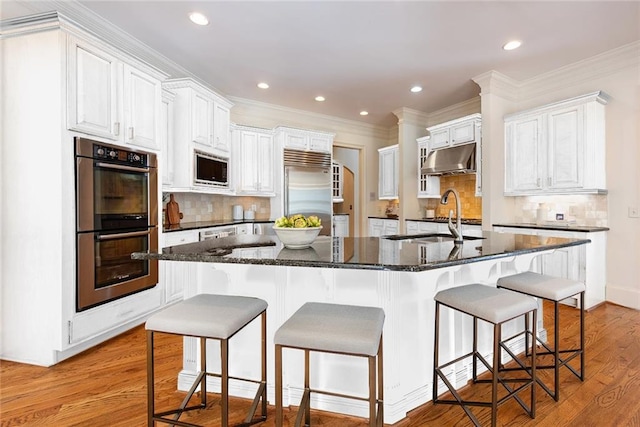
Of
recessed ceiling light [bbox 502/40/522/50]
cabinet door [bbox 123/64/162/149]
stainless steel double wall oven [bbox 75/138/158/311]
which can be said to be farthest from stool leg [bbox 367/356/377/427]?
recessed ceiling light [bbox 502/40/522/50]

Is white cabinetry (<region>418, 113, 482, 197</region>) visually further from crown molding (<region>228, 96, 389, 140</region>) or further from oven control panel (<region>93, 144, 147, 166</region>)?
oven control panel (<region>93, 144, 147, 166</region>)

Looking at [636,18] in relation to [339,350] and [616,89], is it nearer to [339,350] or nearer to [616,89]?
[616,89]

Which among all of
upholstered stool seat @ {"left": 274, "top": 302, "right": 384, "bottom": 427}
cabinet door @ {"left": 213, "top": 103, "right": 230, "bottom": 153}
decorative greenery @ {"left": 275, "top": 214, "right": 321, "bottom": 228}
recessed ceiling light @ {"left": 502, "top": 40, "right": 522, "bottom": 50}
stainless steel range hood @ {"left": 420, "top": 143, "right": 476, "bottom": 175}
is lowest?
upholstered stool seat @ {"left": 274, "top": 302, "right": 384, "bottom": 427}

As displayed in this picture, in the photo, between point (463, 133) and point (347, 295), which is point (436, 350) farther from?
point (463, 133)

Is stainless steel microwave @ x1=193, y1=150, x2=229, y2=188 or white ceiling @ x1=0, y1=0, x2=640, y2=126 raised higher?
white ceiling @ x1=0, y1=0, x2=640, y2=126

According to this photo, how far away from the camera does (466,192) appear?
208 inches

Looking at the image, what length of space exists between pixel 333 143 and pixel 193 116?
302 cm

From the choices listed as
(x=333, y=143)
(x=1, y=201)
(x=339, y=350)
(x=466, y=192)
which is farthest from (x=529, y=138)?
(x=1, y=201)

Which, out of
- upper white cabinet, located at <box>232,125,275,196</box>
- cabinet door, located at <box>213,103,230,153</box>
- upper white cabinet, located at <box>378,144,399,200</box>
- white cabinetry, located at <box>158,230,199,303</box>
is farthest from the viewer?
upper white cabinet, located at <box>378,144,399,200</box>

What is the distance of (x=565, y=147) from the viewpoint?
12.2ft

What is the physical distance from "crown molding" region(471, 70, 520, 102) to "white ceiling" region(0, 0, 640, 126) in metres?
0.09

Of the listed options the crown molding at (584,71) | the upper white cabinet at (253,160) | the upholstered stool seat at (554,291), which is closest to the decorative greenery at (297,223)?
the upholstered stool seat at (554,291)

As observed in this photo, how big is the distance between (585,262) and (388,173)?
3.50 meters

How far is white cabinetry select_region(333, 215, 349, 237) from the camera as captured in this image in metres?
6.65
